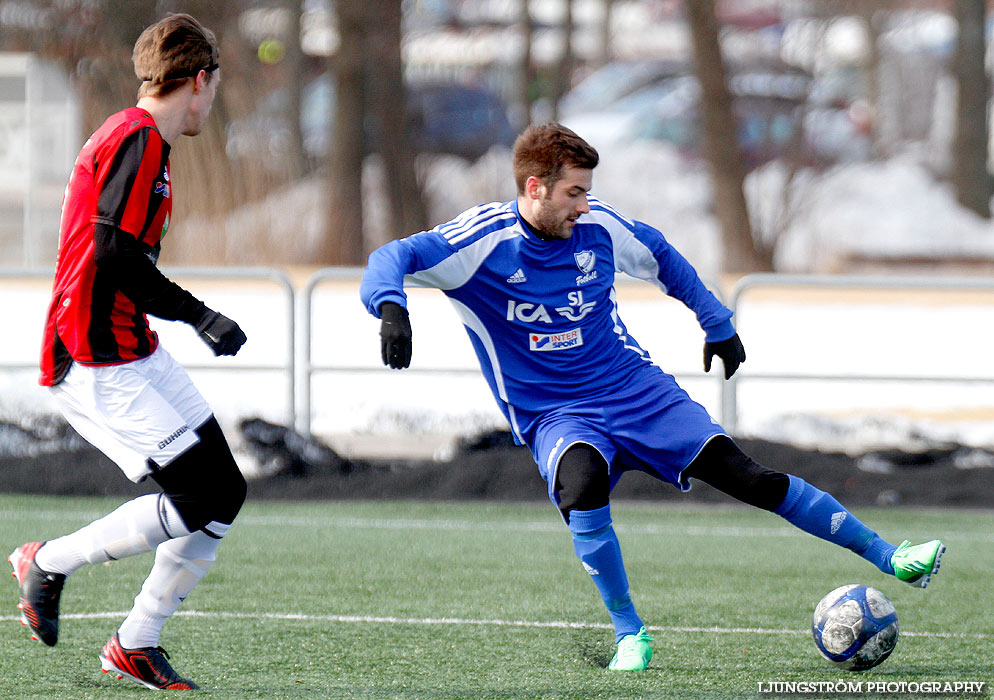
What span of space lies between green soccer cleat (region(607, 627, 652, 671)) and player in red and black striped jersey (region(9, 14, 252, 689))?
1.29 m

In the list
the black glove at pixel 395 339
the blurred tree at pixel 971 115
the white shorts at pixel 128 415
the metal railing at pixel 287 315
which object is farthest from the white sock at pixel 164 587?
the blurred tree at pixel 971 115

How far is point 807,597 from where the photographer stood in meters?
6.20

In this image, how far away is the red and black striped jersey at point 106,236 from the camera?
412 cm

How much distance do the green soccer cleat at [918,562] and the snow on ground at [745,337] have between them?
14.9ft

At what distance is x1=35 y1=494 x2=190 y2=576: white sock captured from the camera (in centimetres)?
435

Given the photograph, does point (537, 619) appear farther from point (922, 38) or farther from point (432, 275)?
point (922, 38)

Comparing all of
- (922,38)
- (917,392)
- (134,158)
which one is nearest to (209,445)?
(134,158)

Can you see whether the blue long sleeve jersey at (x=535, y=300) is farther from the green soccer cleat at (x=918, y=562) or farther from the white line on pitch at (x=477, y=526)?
the white line on pitch at (x=477, y=526)

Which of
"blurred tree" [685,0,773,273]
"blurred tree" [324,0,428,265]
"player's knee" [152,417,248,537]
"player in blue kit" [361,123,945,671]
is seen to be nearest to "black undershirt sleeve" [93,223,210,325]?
"player's knee" [152,417,248,537]

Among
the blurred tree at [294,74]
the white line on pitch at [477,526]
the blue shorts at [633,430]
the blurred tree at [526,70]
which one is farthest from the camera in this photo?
the blurred tree at [526,70]

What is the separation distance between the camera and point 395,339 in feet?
14.1

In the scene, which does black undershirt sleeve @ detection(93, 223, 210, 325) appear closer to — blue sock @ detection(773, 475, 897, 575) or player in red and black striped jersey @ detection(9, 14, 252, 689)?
player in red and black striped jersey @ detection(9, 14, 252, 689)

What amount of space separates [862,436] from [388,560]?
170 inches

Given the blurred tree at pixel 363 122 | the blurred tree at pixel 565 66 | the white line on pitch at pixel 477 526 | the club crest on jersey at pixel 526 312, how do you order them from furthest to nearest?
1. the blurred tree at pixel 565 66
2. the blurred tree at pixel 363 122
3. the white line on pitch at pixel 477 526
4. the club crest on jersey at pixel 526 312
